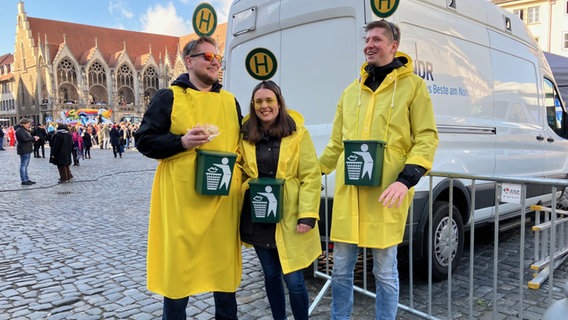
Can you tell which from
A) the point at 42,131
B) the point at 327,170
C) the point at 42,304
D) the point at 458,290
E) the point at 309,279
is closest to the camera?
the point at 327,170

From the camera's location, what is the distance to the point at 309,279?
4.43m

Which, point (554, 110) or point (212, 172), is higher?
point (554, 110)

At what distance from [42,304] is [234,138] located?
2.65 meters

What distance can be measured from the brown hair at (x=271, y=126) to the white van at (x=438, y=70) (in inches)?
19.6

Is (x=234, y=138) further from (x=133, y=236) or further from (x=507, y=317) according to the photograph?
(x=133, y=236)

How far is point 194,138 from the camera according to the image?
2311 mm

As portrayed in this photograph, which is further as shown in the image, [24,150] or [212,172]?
[24,150]

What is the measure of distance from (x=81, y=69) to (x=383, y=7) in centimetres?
7831

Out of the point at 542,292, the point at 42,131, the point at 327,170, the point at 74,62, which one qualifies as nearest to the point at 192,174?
the point at 327,170

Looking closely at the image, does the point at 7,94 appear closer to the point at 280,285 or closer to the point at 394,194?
the point at 280,285

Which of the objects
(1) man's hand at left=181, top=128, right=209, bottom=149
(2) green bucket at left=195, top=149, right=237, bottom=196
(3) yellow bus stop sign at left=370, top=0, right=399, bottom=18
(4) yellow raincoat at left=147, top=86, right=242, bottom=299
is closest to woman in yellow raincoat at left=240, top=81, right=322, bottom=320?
(4) yellow raincoat at left=147, top=86, right=242, bottom=299

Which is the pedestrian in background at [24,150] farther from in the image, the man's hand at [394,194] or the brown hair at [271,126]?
the man's hand at [394,194]

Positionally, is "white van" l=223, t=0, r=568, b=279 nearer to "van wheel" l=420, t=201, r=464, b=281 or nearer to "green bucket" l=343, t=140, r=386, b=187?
"van wheel" l=420, t=201, r=464, b=281

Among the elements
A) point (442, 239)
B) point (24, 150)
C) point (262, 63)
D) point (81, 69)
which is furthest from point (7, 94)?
point (442, 239)
